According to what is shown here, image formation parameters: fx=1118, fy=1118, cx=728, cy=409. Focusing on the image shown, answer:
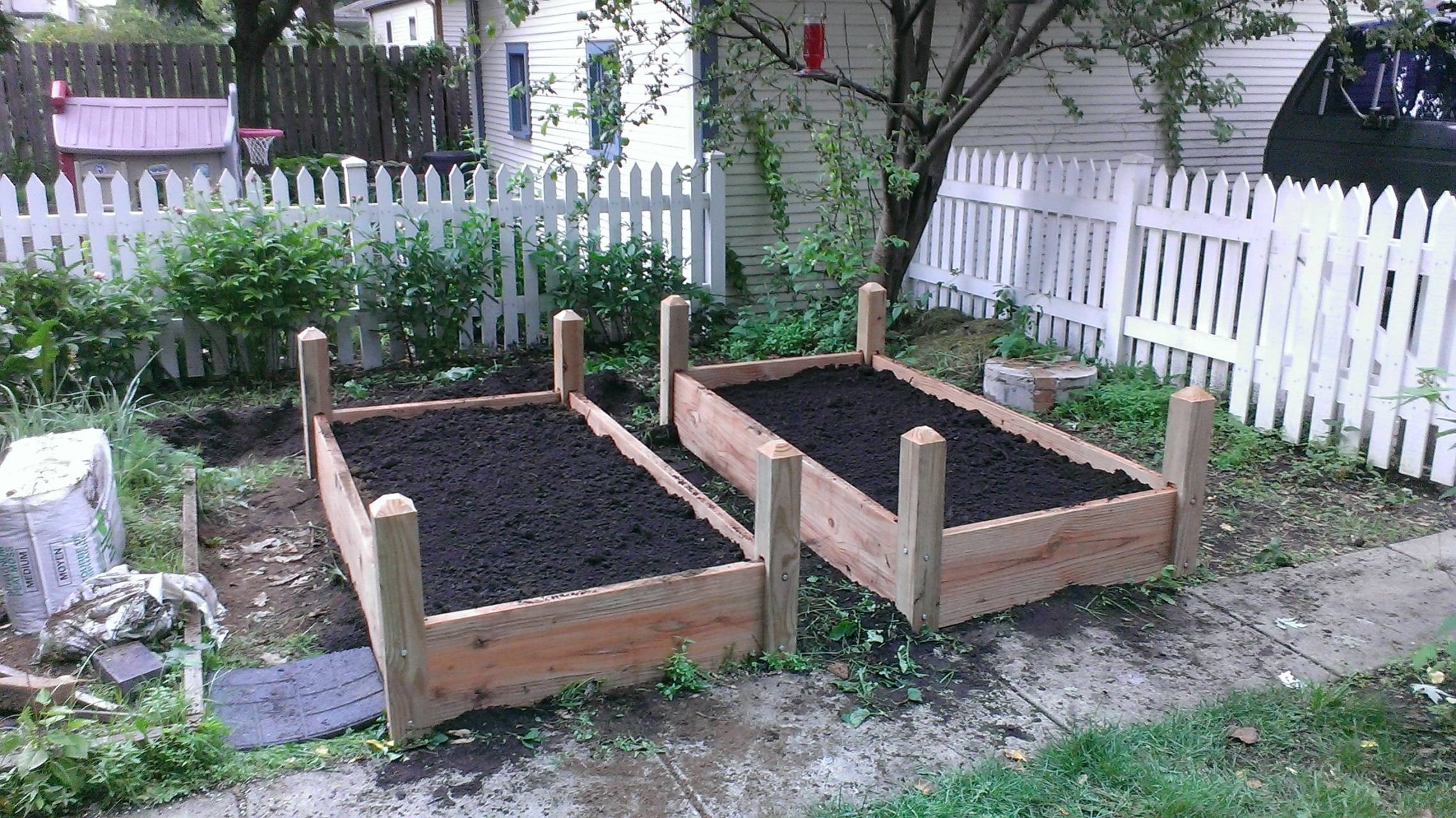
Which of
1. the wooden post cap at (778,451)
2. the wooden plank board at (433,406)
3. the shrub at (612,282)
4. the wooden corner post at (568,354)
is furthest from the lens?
the shrub at (612,282)

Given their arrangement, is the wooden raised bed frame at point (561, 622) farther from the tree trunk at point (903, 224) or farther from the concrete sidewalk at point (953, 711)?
the tree trunk at point (903, 224)

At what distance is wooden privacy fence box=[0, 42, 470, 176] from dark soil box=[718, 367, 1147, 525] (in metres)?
13.3

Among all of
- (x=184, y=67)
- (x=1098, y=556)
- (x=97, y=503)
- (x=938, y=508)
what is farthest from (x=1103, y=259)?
(x=184, y=67)

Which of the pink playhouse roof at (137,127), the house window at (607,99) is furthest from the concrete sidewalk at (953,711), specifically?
the pink playhouse roof at (137,127)

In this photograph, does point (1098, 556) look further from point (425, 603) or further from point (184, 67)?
point (184, 67)

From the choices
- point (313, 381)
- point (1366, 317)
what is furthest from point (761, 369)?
point (1366, 317)

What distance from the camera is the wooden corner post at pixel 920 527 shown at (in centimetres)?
347

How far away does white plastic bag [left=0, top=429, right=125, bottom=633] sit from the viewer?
11.8 ft

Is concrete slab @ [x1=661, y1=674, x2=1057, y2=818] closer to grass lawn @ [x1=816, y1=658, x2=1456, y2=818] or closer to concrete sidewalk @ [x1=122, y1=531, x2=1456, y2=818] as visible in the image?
concrete sidewalk @ [x1=122, y1=531, x2=1456, y2=818]

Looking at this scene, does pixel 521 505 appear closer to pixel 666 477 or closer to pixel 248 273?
pixel 666 477

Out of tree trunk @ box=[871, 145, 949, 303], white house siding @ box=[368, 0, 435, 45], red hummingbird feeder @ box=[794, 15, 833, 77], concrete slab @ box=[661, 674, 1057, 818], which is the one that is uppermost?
white house siding @ box=[368, 0, 435, 45]

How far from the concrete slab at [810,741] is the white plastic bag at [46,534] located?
6.96ft

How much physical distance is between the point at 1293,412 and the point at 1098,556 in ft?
7.67

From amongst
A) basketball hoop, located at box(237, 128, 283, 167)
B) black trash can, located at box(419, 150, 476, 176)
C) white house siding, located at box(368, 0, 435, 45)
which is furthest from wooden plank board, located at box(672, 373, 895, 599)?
white house siding, located at box(368, 0, 435, 45)
